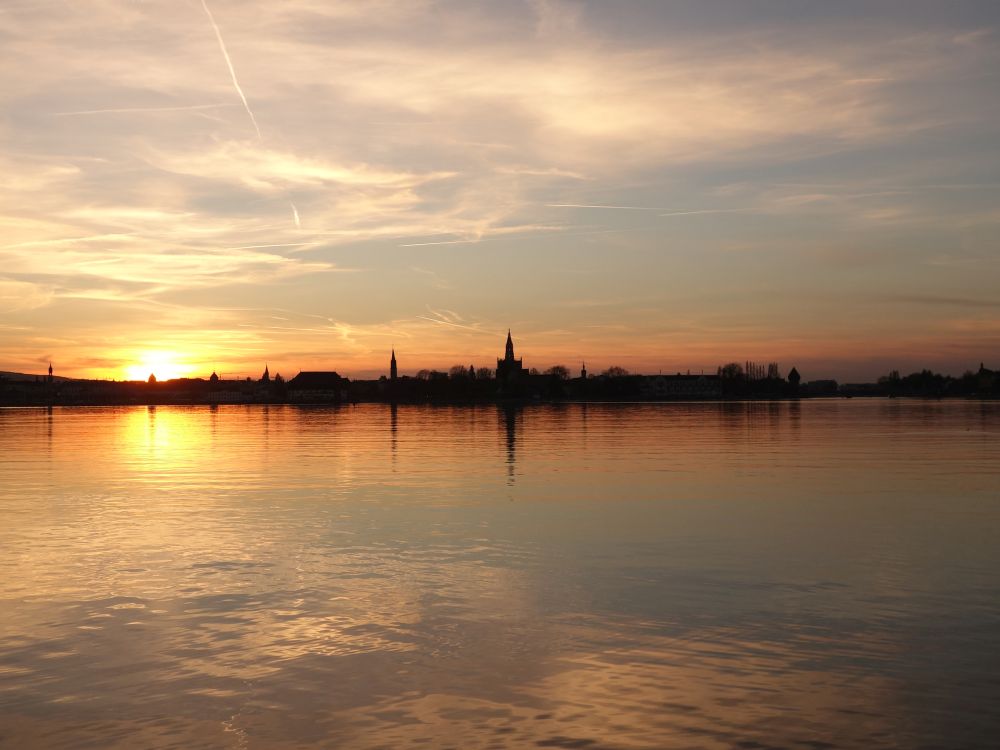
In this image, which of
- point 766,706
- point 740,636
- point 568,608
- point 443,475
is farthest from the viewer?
point 443,475

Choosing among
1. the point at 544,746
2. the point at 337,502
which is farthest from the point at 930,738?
the point at 337,502

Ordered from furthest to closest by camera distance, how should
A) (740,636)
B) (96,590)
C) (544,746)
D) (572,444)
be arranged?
(572,444), (96,590), (740,636), (544,746)

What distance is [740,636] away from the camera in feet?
54.1

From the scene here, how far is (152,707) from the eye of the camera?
13070mm

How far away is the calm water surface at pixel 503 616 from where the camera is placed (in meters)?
12.5

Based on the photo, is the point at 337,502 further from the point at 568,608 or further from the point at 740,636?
the point at 740,636

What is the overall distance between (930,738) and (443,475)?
34.8 meters

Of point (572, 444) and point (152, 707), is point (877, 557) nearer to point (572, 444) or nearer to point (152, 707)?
point (152, 707)

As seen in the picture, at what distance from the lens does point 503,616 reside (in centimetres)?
1814

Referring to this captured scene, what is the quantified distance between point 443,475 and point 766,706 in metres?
33.4

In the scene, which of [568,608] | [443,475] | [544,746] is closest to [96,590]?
[568,608]

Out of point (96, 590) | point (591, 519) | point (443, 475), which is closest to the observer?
point (96, 590)

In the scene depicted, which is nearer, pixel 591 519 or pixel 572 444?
pixel 591 519

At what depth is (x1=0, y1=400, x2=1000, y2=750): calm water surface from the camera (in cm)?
1250
